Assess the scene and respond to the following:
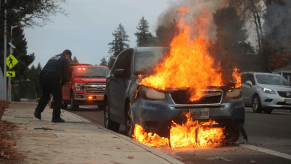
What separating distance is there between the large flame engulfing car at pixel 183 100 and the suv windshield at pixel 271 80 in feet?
38.9

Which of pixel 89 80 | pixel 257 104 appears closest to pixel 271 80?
pixel 257 104

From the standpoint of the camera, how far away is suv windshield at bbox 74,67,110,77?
67.9ft

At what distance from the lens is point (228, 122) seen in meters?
7.73

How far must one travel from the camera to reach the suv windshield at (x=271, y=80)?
1976 centimetres

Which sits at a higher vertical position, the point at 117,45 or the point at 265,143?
the point at 117,45

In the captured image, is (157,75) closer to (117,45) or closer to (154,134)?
(154,134)

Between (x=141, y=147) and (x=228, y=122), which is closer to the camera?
(x=141, y=147)

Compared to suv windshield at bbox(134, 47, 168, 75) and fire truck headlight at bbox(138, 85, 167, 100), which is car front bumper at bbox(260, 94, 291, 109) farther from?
fire truck headlight at bbox(138, 85, 167, 100)

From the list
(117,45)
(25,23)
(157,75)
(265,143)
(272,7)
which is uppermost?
(117,45)

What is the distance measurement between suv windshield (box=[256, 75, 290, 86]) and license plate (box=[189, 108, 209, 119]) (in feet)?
42.3

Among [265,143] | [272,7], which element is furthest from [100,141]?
[272,7]

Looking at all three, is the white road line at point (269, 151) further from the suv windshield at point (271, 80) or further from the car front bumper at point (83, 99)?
the suv windshield at point (271, 80)

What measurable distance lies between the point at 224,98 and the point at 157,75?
124 cm

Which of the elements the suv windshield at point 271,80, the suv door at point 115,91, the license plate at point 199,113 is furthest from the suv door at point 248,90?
the license plate at point 199,113
